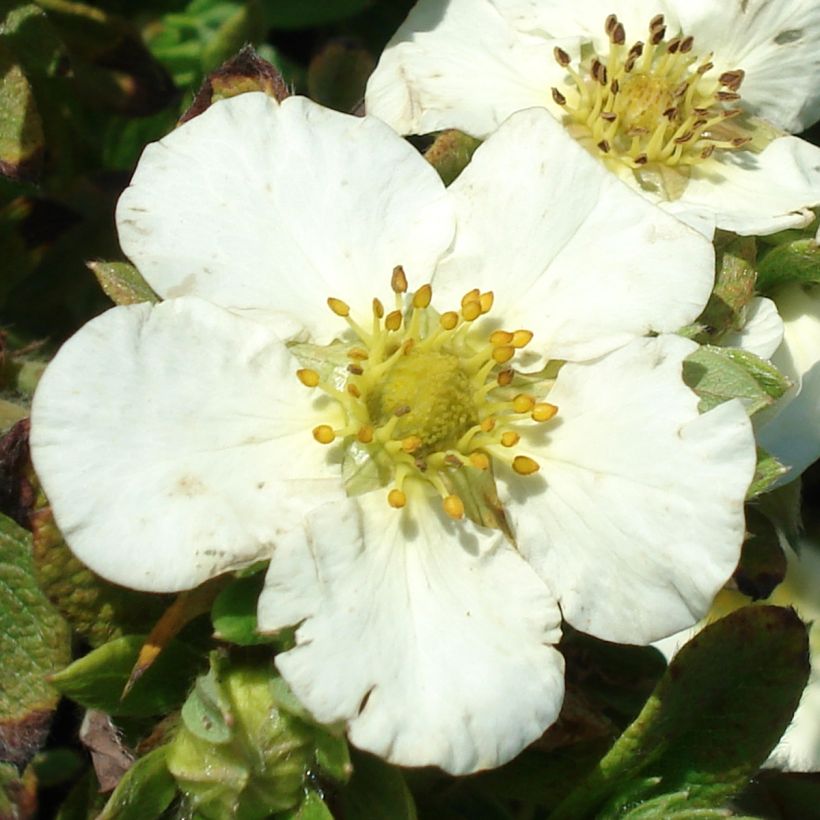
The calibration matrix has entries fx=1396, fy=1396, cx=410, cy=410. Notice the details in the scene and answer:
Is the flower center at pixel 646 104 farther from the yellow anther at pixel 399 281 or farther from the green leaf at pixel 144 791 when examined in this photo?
the green leaf at pixel 144 791

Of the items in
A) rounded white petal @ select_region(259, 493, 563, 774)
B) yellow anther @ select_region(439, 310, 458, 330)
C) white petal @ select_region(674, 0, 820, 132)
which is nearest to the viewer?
rounded white petal @ select_region(259, 493, 563, 774)

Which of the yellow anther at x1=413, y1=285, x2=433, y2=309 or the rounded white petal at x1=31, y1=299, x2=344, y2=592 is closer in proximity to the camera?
the rounded white petal at x1=31, y1=299, x2=344, y2=592

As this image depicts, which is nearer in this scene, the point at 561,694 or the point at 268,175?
the point at 561,694

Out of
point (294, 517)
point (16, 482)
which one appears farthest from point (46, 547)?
point (294, 517)

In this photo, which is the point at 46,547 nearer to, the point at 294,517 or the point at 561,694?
the point at 294,517

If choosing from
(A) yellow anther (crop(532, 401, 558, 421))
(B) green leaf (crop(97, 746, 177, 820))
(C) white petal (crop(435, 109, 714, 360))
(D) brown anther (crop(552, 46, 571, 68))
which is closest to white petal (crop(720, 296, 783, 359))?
(C) white petal (crop(435, 109, 714, 360))

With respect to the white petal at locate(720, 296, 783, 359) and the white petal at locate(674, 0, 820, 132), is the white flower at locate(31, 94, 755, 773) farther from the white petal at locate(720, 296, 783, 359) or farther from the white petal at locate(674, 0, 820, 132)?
the white petal at locate(674, 0, 820, 132)

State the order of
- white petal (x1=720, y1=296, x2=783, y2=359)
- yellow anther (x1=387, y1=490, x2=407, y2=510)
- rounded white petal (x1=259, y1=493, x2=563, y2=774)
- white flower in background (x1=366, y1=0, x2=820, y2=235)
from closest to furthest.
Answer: rounded white petal (x1=259, y1=493, x2=563, y2=774), yellow anther (x1=387, y1=490, x2=407, y2=510), white petal (x1=720, y1=296, x2=783, y2=359), white flower in background (x1=366, y1=0, x2=820, y2=235)
